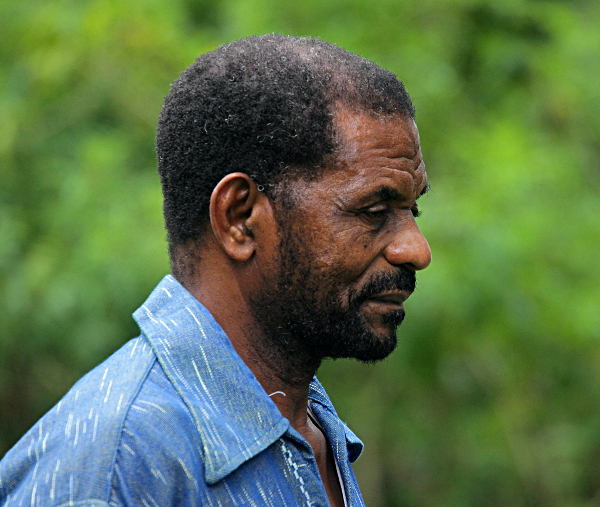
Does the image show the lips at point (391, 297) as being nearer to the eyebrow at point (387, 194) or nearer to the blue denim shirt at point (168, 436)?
the eyebrow at point (387, 194)

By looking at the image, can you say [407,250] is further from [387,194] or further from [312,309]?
[312,309]

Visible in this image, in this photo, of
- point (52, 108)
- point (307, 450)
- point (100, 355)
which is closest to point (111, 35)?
point (52, 108)

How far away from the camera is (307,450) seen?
5.94 feet

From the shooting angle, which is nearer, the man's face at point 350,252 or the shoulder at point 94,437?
the shoulder at point 94,437

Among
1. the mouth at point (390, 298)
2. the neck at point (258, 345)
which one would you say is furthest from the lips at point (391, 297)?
the neck at point (258, 345)

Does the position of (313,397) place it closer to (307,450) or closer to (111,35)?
(307,450)

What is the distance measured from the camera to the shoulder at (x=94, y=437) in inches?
57.8

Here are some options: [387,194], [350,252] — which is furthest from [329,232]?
[387,194]

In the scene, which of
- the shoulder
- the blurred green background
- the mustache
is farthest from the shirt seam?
the blurred green background

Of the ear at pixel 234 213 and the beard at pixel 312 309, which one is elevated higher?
the ear at pixel 234 213

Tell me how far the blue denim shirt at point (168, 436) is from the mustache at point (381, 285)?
329mm

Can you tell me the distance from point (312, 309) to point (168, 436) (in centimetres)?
50

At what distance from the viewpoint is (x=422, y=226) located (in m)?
4.23

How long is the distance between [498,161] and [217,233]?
121 inches
